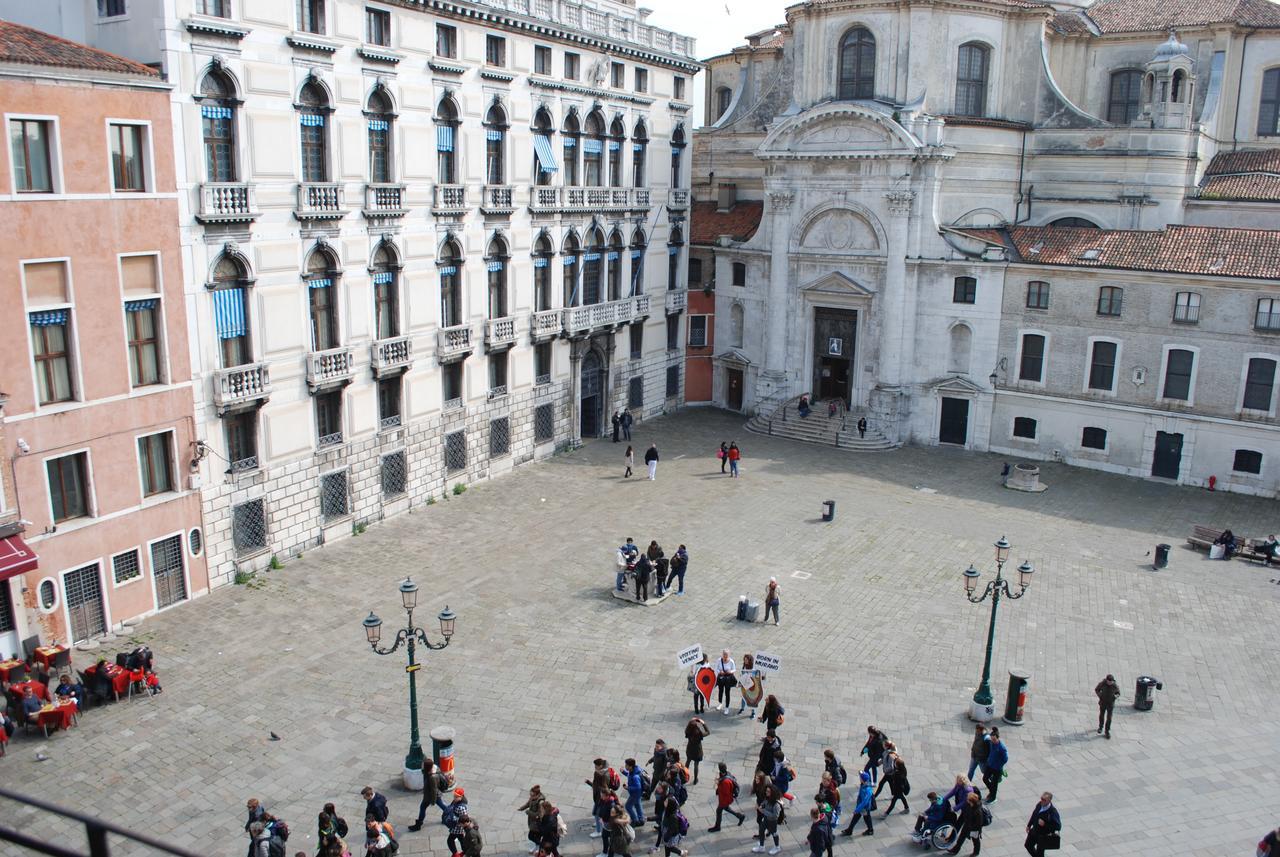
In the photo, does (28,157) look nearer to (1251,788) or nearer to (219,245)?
(219,245)

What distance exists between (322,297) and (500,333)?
851 cm

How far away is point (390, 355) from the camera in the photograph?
110 feet

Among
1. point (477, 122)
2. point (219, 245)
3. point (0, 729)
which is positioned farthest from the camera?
point (477, 122)

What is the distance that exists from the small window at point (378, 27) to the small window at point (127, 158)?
877cm

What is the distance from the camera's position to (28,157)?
2283 cm

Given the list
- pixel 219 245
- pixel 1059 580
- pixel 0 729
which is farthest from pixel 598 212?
pixel 0 729

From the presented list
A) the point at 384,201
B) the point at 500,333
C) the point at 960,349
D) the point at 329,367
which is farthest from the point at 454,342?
the point at 960,349

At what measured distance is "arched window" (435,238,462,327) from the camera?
35812mm

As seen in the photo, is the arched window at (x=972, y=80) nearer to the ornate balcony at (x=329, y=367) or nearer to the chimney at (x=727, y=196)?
the chimney at (x=727, y=196)

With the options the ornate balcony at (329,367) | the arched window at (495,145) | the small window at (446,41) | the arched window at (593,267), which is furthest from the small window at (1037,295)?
the ornate balcony at (329,367)

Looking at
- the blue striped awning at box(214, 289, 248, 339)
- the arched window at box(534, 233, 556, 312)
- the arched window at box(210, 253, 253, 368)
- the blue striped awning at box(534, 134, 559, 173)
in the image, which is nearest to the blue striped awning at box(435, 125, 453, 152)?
the blue striped awning at box(534, 134, 559, 173)

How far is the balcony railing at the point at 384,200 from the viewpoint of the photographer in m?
32.1

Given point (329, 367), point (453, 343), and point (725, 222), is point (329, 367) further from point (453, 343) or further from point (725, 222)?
point (725, 222)

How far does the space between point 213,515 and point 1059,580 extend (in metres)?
24.3
